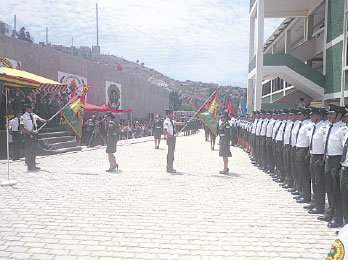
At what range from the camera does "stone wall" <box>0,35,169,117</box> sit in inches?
605


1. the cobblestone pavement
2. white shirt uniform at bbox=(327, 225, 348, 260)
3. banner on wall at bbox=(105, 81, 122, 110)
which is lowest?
the cobblestone pavement

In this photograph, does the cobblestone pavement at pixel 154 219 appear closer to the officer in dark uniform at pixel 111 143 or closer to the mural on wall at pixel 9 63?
the officer in dark uniform at pixel 111 143

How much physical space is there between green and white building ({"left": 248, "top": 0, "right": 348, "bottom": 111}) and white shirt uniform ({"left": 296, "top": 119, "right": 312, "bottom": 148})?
981 centimetres

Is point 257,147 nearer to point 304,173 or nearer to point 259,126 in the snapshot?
point 259,126

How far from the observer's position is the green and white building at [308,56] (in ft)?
51.6

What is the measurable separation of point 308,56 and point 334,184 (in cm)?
1791

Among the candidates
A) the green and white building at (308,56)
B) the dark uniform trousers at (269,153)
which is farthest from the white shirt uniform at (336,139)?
the green and white building at (308,56)

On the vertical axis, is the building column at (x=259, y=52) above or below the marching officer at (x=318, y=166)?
above

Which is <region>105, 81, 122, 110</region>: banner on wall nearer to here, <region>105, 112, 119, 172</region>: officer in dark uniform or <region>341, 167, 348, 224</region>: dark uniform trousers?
<region>105, 112, 119, 172</region>: officer in dark uniform

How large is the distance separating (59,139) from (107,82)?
35.8 ft

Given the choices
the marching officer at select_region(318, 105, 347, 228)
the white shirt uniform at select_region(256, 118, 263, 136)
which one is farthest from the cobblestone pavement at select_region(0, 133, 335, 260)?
the white shirt uniform at select_region(256, 118, 263, 136)

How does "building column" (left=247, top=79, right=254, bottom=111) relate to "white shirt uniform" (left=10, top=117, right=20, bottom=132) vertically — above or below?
above

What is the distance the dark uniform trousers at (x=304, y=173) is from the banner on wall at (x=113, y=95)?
20609mm

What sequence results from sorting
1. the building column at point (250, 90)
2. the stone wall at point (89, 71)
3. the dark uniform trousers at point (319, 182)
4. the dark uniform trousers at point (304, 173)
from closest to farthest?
the dark uniform trousers at point (319, 182) → the dark uniform trousers at point (304, 173) → the stone wall at point (89, 71) → the building column at point (250, 90)
